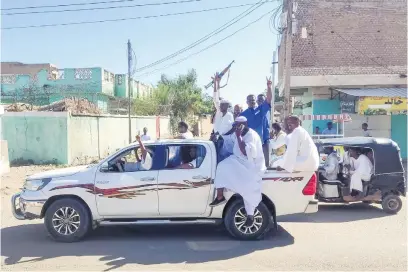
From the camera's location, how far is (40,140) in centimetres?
1578

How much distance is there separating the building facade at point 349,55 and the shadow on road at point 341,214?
760 centimetres

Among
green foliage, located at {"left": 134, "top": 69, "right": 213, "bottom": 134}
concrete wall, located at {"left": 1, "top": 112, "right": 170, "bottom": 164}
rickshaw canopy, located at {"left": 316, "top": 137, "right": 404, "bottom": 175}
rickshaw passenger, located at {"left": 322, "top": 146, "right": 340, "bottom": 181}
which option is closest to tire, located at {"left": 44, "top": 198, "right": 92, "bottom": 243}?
rickshaw passenger, located at {"left": 322, "top": 146, "right": 340, "bottom": 181}

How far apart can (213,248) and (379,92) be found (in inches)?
504

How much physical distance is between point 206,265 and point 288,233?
6.77ft

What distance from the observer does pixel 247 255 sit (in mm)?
5652

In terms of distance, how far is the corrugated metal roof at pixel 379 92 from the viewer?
15.7m

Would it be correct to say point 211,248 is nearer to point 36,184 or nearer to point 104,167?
point 104,167

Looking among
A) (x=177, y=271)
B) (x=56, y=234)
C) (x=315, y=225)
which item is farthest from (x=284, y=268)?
(x=56, y=234)

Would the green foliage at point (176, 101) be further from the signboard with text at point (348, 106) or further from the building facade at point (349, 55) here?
the signboard with text at point (348, 106)

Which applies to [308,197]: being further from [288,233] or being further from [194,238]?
[194,238]

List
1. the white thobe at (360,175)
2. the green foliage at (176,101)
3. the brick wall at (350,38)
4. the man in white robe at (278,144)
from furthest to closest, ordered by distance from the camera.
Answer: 1. the green foliage at (176,101)
2. the brick wall at (350,38)
3. the man in white robe at (278,144)
4. the white thobe at (360,175)

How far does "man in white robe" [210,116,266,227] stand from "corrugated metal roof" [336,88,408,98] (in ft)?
35.5

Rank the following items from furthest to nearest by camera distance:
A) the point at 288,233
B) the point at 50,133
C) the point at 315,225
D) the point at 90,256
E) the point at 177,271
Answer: the point at 50,133 → the point at 315,225 → the point at 288,233 → the point at 90,256 → the point at 177,271

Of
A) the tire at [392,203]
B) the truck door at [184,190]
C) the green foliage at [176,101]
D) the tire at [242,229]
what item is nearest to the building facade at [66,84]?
the green foliage at [176,101]
